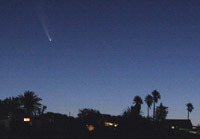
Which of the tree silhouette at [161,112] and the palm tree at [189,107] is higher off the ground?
the palm tree at [189,107]

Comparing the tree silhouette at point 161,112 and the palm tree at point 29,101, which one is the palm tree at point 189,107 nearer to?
the tree silhouette at point 161,112

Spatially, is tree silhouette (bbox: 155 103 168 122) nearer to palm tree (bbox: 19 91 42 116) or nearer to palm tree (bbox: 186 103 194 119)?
palm tree (bbox: 186 103 194 119)

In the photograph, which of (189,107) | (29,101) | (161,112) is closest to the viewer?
(29,101)

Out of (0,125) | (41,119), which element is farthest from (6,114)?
(0,125)

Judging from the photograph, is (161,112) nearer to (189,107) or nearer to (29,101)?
(189,107)

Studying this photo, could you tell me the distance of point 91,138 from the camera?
33.6 meters

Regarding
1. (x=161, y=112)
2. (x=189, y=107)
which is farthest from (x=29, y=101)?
(x=189, y=107)

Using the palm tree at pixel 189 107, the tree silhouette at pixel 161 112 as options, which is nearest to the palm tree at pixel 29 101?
the tree silhouette at pixel 161 112

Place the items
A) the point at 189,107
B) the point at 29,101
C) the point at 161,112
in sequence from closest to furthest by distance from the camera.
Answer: the point at 29,101 → the point at 161,112 → the point at 189,107

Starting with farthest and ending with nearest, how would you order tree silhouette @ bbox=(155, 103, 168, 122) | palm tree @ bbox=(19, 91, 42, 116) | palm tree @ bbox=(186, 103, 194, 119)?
Result: 1. palm tree @ bbox=(186, 103, 194, 119)
2. tree silhouette @ bbox=(155, 103, 168, 122)
3. palm tree @ bbox=(19, 91, 42, 116)

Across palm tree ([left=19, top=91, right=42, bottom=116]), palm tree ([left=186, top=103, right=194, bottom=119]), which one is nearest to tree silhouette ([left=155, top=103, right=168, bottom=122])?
palm tree ([left=186, top=103, right=194, bottom=119])

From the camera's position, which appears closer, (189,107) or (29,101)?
(29,101)

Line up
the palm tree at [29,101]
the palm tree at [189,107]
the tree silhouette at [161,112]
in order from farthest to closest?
the palm tree at [189,107] < the tree silhouette at [161,112] < the palm tree at [29,101]

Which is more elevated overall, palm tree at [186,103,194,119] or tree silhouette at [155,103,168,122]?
palm tree at [186,103,194,119]
